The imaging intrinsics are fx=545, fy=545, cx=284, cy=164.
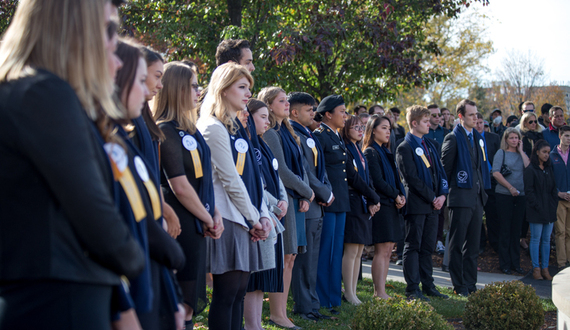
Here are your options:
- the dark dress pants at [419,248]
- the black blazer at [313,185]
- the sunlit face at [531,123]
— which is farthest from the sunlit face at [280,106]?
the sunlit face at [531,123]

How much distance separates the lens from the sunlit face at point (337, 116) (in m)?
6.56

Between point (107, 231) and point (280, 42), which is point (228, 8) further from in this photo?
point (107, 231)

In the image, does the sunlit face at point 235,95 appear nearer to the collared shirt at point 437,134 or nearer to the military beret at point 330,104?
the military beret at point 330,104

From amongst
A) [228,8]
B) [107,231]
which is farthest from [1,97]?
[228,8]

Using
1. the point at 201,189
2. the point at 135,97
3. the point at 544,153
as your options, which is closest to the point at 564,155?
the point at 544,153

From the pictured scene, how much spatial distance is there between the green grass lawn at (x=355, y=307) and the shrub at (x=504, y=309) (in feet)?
3.08

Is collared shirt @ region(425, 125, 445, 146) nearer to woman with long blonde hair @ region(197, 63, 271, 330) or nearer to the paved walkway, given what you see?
the paved walkway

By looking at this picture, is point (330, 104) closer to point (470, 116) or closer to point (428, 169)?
point (428, 169)

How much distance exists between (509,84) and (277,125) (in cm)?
3783

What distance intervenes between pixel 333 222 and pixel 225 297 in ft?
9.12

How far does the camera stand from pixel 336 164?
6.50 metres

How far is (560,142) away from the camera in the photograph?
1010 cm

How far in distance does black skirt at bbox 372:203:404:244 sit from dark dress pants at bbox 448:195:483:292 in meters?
0.98

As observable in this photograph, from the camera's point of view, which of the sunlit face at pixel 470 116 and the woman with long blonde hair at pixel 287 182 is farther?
the sunlit face at pixel 470 116
